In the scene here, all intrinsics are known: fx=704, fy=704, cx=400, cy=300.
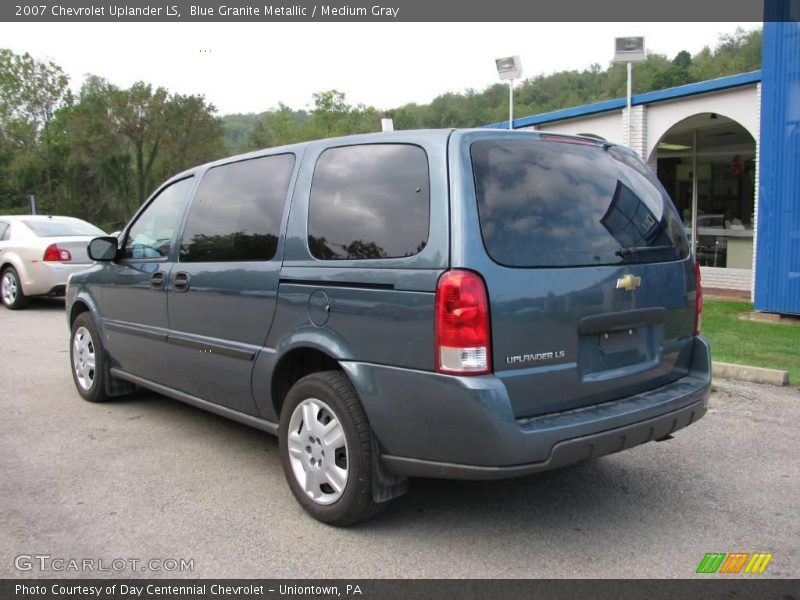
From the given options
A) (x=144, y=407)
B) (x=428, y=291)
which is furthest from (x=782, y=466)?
(x=144, y=407)

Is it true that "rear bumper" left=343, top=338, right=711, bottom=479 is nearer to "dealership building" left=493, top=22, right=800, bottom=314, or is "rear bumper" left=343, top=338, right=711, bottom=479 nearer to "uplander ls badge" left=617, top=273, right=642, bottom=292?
"uplander ls badge" left=617, top=273, right=642, bottom=292

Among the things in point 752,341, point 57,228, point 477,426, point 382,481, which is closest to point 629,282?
point 477,426

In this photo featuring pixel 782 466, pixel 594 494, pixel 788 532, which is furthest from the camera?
pixel 782 466

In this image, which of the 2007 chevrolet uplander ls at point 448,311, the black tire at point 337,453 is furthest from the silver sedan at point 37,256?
the black tire at point 337,453

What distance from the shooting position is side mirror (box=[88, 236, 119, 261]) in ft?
17.6

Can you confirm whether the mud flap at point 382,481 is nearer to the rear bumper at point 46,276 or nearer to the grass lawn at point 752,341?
the grass lawn at point 752,341

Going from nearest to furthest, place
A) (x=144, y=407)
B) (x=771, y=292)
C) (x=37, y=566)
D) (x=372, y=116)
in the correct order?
(x=37, y=566)
(x=144, y=407)
(x=771, y=292)
(x=372, y=116)

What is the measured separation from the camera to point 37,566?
10.3 feet

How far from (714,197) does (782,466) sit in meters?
11.8

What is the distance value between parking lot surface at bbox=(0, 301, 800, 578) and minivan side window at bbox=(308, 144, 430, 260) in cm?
140

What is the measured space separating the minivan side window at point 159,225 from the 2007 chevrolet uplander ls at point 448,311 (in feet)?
2.50

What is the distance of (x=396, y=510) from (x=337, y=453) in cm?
54

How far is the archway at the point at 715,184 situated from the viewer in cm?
1405

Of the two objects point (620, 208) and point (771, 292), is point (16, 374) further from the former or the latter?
point (771, 292)
